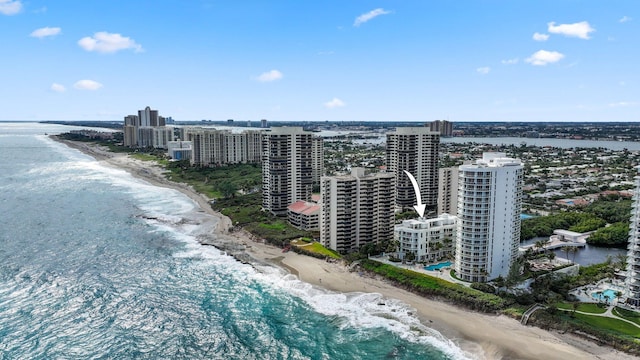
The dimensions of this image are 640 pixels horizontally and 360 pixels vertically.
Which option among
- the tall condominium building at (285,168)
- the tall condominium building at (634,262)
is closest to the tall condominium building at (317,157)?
the tall condominium building at (285,168)

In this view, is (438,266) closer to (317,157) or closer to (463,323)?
(463,323)

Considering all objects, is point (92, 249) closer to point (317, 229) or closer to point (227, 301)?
point (227, 301)

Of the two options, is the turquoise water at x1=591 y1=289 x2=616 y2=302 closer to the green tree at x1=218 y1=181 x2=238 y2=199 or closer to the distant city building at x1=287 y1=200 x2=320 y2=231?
the distant city building at x1=287 y1=200 x2=320 y2=231

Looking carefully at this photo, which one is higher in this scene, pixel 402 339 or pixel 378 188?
pixel 378 188

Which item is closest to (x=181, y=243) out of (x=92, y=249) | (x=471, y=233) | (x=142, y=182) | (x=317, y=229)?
(x=92, y=249)

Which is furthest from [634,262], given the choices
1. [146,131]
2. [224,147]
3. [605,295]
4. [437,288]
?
[146,131]

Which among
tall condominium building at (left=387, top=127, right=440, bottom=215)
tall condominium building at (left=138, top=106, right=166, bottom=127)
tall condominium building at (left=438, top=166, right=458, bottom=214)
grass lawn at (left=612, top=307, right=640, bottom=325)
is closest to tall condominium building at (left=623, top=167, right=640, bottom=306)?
grass lawn at (left=612, top=307, right=640, bottom=325)
